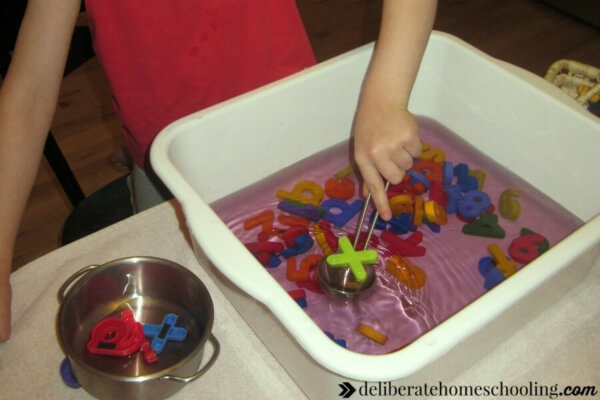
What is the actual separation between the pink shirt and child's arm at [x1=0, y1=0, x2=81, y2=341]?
0.18 ft

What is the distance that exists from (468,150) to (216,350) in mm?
458

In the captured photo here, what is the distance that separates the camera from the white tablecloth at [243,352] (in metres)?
0.48

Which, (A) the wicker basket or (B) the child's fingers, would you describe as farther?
(A) the wicker basket

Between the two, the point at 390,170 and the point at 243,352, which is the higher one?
the point at 390,170

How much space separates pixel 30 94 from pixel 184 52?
185mm

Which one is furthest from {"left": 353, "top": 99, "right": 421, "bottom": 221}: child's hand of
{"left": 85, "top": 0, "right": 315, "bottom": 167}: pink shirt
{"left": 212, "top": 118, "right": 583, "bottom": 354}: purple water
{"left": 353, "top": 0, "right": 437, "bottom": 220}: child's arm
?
{"left": 85, "top": 0, "right": 315, "bottom": 167}: pink shirt

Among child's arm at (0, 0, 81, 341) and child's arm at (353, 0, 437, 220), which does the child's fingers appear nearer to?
child's arm at (353, 0, 437, 220)

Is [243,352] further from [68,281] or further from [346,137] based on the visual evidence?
[346,137]

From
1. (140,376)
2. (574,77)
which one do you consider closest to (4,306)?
(140,376)

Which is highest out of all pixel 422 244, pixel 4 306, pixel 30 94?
pixel 30 94

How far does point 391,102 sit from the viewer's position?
0.55 meters

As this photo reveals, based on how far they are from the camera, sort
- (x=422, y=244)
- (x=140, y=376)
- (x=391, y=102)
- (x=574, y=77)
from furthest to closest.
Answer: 1. (x=574, y=77)
2. (x=422, y=244)
3. (x=391, y=102)
4. (x=140, y=376)

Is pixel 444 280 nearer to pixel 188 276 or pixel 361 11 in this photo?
pixel 188 276

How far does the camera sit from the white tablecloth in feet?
1.57
